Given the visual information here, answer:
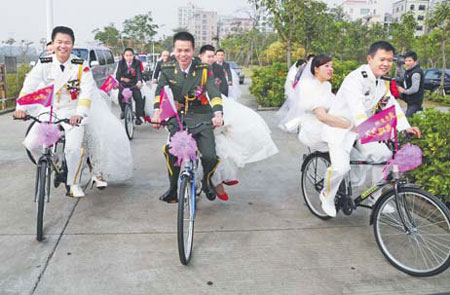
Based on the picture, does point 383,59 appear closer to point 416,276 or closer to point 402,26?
point 416,276

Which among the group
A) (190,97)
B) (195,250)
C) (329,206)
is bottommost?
(195,250)

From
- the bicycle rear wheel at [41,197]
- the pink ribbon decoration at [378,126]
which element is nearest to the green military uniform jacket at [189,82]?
the bicycle rear wheel at [41,197]

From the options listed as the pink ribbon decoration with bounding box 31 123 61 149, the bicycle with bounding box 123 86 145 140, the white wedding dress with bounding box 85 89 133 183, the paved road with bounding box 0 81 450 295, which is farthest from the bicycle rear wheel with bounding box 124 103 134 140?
the pink ribbon decoration with bounding box 31 123 61 149

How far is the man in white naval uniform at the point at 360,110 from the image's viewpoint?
370 cm

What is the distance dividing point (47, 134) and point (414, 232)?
3.26 meters

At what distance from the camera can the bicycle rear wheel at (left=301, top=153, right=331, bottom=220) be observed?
4.46 metres

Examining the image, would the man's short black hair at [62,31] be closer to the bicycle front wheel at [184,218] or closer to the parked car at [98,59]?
the bicycle front wheel at [184,218]

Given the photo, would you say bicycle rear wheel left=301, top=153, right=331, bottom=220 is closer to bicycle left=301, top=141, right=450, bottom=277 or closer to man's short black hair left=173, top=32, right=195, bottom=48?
bicycle left=301, top=141, right=450, bottom=277

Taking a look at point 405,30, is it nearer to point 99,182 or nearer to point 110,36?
point 99,182

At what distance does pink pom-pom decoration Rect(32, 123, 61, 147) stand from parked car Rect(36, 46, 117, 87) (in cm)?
964

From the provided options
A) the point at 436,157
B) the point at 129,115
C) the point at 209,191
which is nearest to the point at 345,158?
the point at 436,157

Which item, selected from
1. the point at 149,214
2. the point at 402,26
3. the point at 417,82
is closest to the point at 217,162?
the point at 149,214

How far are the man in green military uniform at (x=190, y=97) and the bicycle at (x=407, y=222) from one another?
125 centimetres

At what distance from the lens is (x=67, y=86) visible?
179 inches
